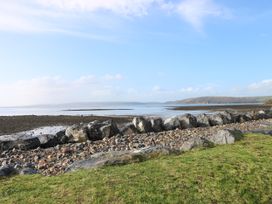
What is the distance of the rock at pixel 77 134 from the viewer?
2405 centimetres

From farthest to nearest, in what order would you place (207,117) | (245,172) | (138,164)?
1. (207,117)
2. (138,164)
3. (245,172)

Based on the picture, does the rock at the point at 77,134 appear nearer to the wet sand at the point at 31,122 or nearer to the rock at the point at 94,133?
the rock at the point at 94,133

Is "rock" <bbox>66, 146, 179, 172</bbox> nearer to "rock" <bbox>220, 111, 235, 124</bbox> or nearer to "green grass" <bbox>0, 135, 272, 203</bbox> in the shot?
"green grass" <bbox>0, 135, 272, 203</bbox>

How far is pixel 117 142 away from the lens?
2098 cm

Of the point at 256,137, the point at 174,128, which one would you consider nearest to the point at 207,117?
the point at 174,128

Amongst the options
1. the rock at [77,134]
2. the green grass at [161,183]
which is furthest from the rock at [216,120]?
the green grass at [161,183]

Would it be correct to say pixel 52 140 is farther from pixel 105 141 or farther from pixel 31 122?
pixel 31 122

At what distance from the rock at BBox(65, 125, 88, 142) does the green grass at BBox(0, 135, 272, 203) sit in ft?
46.4

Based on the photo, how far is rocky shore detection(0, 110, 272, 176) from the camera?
13.1 m

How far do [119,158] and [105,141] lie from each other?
1130cm

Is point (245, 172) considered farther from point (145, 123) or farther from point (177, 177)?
point (145, 123)

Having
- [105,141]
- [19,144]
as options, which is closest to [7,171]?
[19,144]

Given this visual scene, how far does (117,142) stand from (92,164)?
10.6 metres

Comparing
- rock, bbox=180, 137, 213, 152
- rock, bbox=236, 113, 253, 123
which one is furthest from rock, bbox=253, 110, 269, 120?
rock, bbox=180, 137, 213, 152
